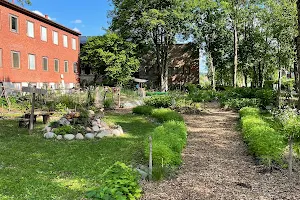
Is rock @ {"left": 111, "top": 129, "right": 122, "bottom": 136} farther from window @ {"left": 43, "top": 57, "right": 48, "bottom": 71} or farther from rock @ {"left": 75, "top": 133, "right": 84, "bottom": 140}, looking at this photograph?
window @ {"left": 43, "top": 57, "right": 48, "bottom": 71}

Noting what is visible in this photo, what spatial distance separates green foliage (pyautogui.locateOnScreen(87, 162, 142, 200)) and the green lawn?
Result: 84 centimetres

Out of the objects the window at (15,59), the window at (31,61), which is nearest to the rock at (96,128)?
the window at (15,59)

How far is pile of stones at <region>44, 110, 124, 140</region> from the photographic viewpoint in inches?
392

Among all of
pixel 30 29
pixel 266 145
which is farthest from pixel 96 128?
pixel 30 29

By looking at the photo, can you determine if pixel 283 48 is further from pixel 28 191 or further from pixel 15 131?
pixel 28 191

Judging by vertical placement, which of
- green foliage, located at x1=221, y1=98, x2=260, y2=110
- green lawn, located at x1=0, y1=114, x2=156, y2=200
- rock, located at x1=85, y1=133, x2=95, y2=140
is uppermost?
green foliage, located at x1=221, y1=98, x2=260, y2=110

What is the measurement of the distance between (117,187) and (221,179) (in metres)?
2.61

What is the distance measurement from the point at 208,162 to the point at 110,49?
31.9 meters

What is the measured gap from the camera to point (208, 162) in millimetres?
7371

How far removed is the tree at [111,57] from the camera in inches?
1443

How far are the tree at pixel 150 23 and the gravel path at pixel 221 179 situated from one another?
28271mm

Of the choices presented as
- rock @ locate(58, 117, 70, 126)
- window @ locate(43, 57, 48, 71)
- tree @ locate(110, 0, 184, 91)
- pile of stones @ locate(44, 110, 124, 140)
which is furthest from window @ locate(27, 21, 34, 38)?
rock @ locate(58, 117, 70, 126)

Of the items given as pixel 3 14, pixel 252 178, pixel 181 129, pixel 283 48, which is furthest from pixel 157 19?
pixel 252 178

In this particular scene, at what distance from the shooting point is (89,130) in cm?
1048
